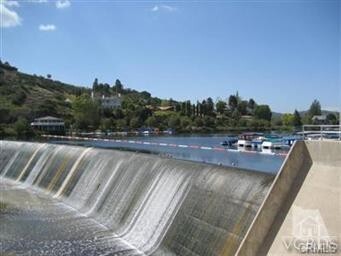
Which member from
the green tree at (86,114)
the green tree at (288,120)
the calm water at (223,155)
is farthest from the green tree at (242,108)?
the calm water at (223,155)

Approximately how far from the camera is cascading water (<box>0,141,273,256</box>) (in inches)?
661

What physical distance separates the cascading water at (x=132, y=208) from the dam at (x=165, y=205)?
0.15ft

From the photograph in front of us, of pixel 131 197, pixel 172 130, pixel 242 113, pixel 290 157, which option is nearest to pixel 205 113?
pixel 242 113

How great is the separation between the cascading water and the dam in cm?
5

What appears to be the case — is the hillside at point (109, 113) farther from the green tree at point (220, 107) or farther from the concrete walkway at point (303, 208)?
the concrete walkway at point (303, 208)

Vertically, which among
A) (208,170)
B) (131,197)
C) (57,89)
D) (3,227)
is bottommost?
(3,227)

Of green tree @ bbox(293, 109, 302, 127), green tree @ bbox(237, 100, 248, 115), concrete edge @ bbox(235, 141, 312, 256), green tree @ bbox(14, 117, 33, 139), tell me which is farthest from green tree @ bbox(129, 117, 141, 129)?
concrete edge @ bbox(235, 141, 312, 256)

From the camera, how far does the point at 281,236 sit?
494 inches

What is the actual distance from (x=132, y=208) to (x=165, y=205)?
2714mm

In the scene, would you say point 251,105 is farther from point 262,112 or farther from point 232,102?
point 262,112

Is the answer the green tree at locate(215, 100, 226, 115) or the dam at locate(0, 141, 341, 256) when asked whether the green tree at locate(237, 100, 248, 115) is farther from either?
the dam at locate(0, 141, 341, 256)

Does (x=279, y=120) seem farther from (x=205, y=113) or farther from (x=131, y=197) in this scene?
(x=131, y=197)

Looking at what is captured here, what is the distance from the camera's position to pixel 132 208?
73.5 ft

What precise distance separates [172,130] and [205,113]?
35.6m
